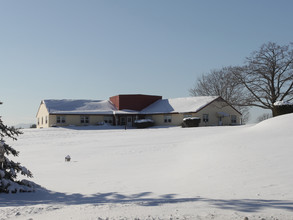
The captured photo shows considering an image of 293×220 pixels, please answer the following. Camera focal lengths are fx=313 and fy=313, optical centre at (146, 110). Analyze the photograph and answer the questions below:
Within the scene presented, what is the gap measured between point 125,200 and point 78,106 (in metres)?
44.4

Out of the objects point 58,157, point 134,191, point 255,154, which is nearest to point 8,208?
point 134,191

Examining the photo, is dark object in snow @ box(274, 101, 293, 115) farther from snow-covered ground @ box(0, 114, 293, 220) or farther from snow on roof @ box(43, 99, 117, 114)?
snow on roof @ box(43, 99, 117, 114)

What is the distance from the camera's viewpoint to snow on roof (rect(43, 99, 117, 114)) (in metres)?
47.2

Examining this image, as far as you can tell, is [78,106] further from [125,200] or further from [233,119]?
[125,200]

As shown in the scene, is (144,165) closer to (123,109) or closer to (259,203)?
(259,203)

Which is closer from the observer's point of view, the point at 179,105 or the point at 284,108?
the point at 284,108

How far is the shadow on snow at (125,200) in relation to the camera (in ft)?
19.9

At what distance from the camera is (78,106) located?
50.2 m

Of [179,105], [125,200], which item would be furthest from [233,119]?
[125,200]

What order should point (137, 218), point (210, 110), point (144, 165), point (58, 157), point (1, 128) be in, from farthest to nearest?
1. point (210, 110)
2. point (58, 157)
3. point (144, 165)
4. point (1, 128)
5. point (137, 218)

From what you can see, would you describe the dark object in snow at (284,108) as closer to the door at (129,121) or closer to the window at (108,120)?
the door at (129,121)

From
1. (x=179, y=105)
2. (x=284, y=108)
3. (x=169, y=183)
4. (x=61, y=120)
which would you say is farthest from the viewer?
(x=179, y=105)

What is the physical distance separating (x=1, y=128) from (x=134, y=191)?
4.22 metres

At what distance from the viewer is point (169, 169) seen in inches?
472
